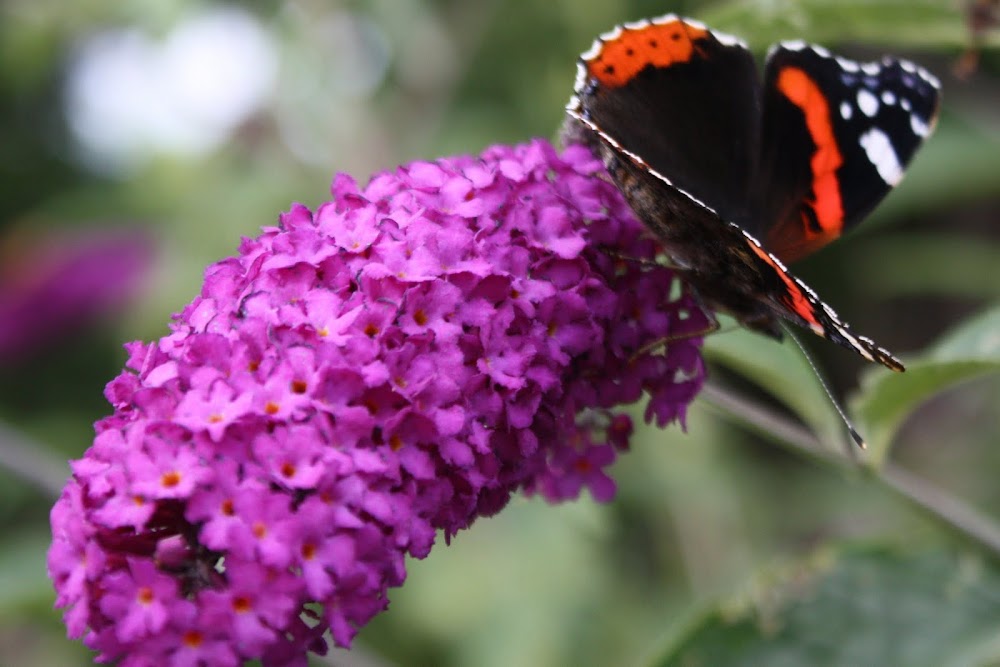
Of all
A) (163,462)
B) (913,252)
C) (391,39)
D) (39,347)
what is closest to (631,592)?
(913,252)

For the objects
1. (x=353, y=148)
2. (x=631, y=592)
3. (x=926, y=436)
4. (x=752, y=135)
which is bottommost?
(x=631, y=592)

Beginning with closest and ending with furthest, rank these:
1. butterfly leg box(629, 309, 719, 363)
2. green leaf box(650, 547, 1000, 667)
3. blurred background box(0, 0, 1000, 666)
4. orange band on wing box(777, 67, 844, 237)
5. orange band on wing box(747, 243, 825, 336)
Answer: orange band on wing box(747, 243, 825, 336) < butterfly leg box(629, 309, 719, 363) < orange band on wing box(777, 67, 844, 237) < green leaf box(650, 547, 1000, 667) < blurred background box(0, 0, 1000, 666)

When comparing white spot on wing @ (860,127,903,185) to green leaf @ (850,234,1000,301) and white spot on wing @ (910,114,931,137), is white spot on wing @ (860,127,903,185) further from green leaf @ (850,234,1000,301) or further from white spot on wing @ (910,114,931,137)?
green leaf @ (850,234,1000,301)

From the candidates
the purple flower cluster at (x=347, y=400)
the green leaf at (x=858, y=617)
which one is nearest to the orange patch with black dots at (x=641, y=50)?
the purple flower cluster at (x=347, y=400)

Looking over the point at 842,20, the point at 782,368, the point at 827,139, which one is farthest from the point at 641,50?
the point at 782,368

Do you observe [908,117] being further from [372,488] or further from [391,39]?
[391,39]

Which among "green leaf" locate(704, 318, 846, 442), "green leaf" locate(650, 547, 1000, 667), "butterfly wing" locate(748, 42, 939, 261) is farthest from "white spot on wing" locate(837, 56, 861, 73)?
"green leaf" locate(650, 547, 1000, 667)
